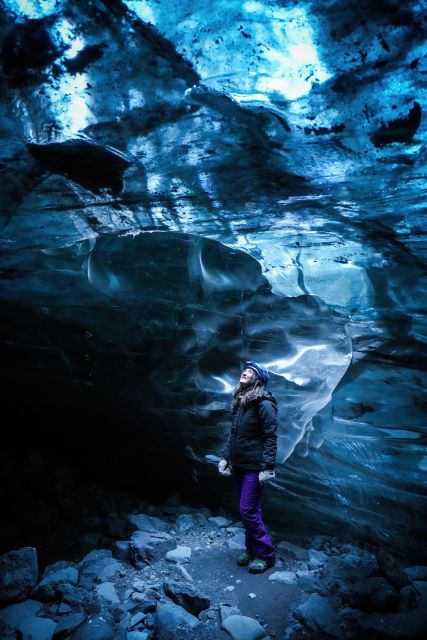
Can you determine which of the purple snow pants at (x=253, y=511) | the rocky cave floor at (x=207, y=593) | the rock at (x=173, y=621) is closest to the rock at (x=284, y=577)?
the rocky cave floor at (x=207, y=593)

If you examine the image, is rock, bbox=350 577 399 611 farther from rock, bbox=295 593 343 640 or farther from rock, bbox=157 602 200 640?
rock, bbox=157 602 200 640

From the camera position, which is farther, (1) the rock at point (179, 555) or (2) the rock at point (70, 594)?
(1) the rock at point (179, 555)

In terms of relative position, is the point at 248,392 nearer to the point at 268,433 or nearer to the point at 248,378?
the point at 248,378

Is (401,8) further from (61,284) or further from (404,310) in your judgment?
(61,284)

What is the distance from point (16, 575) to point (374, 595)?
2.80 m

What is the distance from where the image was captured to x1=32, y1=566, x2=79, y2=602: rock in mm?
3023

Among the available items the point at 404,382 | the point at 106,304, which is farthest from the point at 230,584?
the point at 106,304

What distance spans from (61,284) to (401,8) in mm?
3946

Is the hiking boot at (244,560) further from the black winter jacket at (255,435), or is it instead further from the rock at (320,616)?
the black winter jacket at (255,435)

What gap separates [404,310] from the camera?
332cm

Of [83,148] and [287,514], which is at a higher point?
[83,148]

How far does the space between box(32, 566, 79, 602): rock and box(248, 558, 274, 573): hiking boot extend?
1545 mm

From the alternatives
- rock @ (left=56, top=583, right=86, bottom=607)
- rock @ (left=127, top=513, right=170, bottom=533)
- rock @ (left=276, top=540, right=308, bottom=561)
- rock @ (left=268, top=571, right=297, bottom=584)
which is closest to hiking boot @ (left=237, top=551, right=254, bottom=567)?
rock @ (left=268, top=571, right=297, bottom=584)

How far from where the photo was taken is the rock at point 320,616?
2.62 metres
